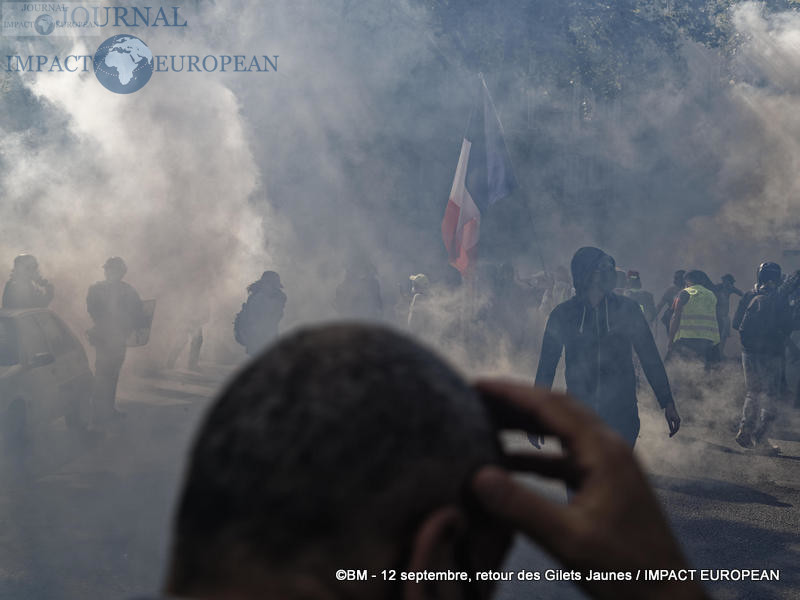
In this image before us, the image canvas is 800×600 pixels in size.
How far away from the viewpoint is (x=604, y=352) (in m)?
4.77

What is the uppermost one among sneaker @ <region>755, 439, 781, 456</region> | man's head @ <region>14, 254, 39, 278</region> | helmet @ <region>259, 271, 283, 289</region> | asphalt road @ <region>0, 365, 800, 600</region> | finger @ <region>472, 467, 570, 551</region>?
helmet @ <region>259, 271, 283, 289</region>

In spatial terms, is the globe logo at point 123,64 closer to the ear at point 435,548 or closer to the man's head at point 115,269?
the man's head at point 115,269

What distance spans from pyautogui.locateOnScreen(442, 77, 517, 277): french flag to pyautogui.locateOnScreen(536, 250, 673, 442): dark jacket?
272 centimetres

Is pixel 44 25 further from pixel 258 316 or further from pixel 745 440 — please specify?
pixel 745 440

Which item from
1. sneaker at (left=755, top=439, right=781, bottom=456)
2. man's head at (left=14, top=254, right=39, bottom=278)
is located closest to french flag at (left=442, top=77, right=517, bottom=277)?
sneaker at (left=755, top=439, right=781, bottom=456)

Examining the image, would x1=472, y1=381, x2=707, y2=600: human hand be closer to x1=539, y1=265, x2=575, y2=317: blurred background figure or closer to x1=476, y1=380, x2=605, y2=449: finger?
x1=476, y1=380, x2=605, y2=449: finger

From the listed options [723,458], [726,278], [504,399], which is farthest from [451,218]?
[504,399]

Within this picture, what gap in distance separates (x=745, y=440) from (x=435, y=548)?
7.88 meters

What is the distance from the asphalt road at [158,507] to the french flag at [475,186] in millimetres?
2108

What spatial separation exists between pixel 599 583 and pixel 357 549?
24 centimetres

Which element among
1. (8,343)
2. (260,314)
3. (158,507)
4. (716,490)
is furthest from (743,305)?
(8,343)

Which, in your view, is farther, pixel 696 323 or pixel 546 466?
pixel 696 323

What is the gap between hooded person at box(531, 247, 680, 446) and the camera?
468 centimetres

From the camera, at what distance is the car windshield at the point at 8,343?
6309mm
